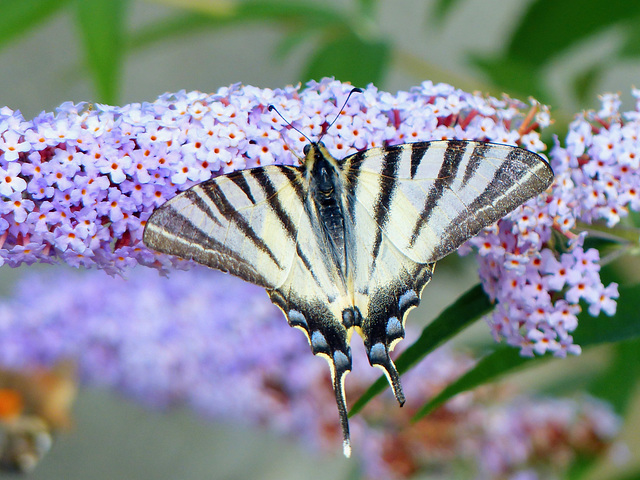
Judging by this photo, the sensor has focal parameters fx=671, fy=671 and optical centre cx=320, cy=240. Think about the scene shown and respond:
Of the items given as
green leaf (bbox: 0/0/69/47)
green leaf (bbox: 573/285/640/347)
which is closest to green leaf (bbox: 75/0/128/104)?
green leaf (bbox: 0/0/69/47)

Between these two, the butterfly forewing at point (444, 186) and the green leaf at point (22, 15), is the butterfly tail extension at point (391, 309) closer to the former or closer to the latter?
the butterfly forewing at point (444, 186)

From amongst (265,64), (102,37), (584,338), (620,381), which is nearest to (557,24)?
(620,381)

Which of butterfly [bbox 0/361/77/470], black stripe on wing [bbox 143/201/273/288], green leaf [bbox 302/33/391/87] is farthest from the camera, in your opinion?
butterfly [bbox 0/361/77/470]

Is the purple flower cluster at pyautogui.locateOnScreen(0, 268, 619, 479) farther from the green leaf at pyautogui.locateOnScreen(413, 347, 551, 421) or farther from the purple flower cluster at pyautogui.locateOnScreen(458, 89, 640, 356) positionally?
the purple flower cluster at pyautogui.locateOnScreen(458, 89, 640, 356)

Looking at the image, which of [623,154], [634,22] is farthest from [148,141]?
[634,22]

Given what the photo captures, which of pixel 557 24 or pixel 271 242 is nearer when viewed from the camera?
pixel 271 242

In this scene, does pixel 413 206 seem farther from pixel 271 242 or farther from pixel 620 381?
pixel 620 381

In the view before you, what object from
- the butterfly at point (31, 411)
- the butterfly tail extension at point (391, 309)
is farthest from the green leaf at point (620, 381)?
the butterfly at point (31, 411)
